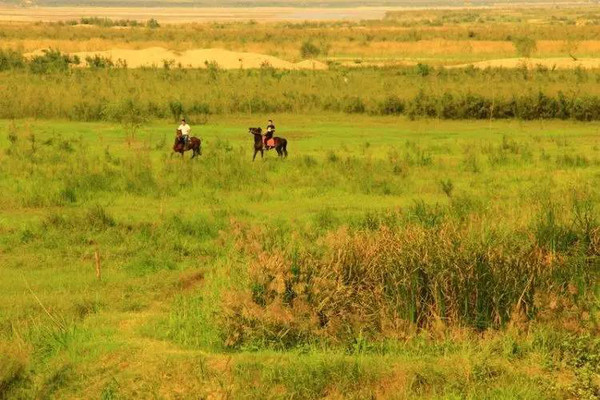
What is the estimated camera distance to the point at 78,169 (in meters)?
23.7

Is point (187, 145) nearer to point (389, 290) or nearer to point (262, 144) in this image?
point (262, 144)

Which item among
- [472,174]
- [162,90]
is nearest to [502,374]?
[472,174]

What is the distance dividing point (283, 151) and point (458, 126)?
11.6 meters

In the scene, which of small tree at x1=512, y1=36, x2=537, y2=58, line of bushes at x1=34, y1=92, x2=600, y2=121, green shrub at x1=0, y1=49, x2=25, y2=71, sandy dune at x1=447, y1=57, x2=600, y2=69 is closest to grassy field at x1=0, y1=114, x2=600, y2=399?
Answer: line of bushes at x1=34, y1=92, x2=600, y2=121

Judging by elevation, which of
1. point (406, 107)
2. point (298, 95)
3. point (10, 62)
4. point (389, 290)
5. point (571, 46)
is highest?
point (389, 290)

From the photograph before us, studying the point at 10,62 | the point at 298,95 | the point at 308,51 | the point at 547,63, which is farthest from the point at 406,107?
the point at 308,51

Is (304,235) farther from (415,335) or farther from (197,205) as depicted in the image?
(197,205)

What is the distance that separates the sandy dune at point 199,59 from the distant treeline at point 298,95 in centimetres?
1053

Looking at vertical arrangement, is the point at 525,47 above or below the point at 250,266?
below

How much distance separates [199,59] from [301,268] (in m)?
53.5

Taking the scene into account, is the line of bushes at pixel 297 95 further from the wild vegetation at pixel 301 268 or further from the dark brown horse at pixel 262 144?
the dark brown horse at pixel 262 144

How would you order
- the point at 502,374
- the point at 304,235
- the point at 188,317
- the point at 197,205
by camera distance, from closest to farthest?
the point at 502,374
the point at 188,317
the point at 304,235
the point at 197,205

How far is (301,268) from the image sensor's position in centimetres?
1177

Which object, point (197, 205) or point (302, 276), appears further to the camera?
point (197, 205)
